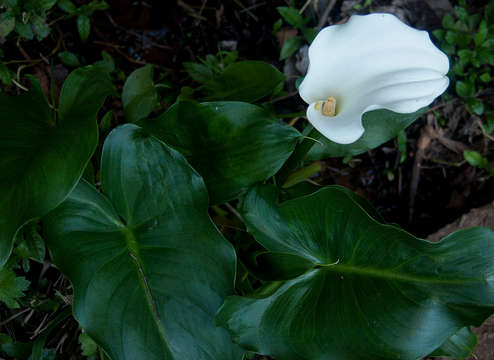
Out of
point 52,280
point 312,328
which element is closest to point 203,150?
point 312,328

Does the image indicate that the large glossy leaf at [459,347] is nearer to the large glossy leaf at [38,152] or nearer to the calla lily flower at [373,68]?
the calla lily flower at [373,68]

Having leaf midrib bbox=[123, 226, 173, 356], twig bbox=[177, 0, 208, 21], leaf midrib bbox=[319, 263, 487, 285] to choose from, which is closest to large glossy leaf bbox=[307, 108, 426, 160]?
leaf midrib bbox=[319, 263, 487, 285]

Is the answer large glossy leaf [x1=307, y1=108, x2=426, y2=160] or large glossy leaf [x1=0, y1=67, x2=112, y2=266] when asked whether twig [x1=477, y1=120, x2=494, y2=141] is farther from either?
large glossy leaf [x1=0, y1=67, x2=112, y2=266]

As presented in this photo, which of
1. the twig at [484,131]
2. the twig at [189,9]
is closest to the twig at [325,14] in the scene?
the twig at [189,9]

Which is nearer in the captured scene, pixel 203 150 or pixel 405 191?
pixel 203 150

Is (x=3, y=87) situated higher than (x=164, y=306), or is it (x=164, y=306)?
(x=3, y=87)

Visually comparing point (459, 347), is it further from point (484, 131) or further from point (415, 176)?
point (484, 131)

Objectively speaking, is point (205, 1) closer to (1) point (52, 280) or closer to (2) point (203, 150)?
(2) point (203, 150)
